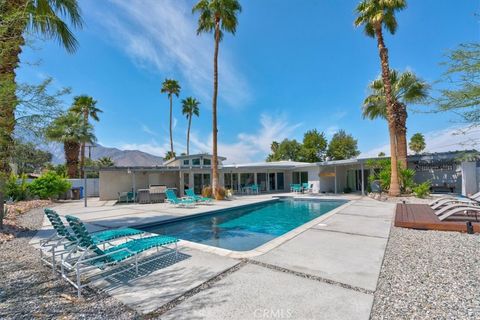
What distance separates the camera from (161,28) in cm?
1222

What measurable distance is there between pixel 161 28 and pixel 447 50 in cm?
1248

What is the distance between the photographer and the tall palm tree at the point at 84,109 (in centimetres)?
2532

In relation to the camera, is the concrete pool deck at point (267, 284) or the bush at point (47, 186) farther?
the bush at point (47, 186)

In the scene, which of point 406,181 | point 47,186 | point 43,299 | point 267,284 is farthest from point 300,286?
point 47,186

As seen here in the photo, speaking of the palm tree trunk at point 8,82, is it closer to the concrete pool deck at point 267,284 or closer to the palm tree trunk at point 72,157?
the concrete pool deck at point 267,284

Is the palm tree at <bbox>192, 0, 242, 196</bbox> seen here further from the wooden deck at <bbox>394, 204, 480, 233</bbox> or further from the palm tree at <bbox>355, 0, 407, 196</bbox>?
the wooden deck at <bbox>394, 204, 480, 233</bbox>

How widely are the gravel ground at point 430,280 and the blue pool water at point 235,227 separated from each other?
141 inches

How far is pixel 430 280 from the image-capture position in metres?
3.50

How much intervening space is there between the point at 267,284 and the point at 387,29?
57.6ft

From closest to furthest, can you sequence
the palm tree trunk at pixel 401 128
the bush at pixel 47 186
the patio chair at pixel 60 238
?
the patio chair at pixel 60 238 → the bush at pixel 47 186 → the palm tree trunk at pixel 401 128

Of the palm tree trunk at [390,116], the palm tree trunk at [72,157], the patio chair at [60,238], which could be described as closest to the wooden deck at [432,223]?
the palm tree trunk at [390,116]

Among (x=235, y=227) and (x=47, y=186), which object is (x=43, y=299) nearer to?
(x=235, y=227)

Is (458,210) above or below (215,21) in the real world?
below

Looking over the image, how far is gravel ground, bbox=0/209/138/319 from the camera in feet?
9.19
